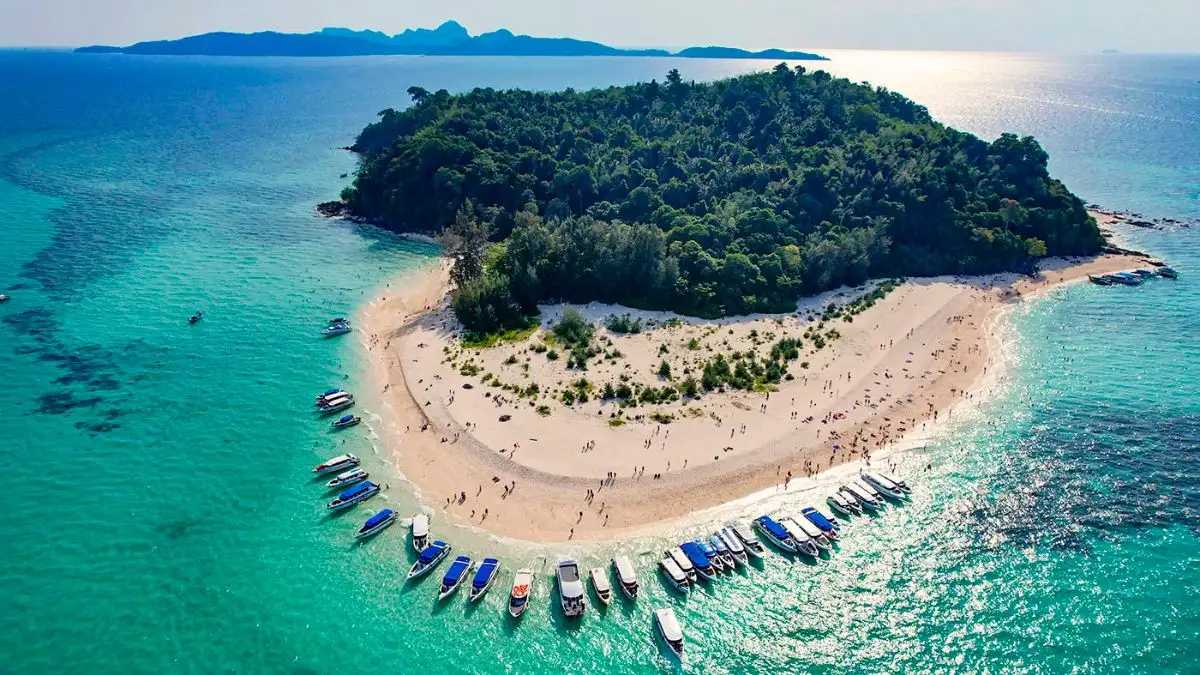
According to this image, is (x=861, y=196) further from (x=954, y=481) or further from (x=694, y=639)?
(x=694, y=639)

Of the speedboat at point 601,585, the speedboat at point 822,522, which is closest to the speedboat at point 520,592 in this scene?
the speedboat at point 601,585

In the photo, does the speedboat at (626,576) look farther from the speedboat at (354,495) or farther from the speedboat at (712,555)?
the speedboat at (354,495)

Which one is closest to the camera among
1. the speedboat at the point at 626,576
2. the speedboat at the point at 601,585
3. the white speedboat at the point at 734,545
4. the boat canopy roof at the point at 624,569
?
the speedboat at the point at 601,585

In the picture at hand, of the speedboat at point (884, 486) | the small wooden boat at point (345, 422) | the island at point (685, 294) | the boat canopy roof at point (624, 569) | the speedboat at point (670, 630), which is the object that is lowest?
the speedboat at point (670, 630)

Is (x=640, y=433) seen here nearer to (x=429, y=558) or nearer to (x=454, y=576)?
(x=454, y=576)

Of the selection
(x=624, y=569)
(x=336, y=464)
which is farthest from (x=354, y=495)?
(x=624, y=569)

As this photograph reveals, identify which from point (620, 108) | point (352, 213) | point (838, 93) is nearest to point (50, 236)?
point (352, 213)
